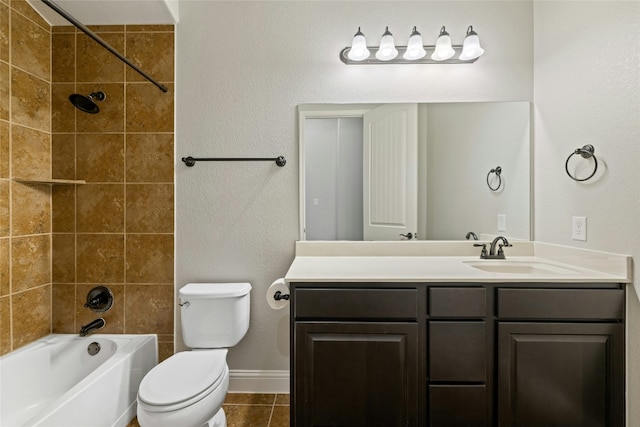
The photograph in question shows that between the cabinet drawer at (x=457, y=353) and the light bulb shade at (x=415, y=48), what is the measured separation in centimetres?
147

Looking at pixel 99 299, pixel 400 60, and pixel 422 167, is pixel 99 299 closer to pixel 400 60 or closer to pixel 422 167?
pixel 422 167

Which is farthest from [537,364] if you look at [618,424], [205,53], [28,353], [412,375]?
[28,353]

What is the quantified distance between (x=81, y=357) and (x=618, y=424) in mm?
2725

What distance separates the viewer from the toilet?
1364 mm

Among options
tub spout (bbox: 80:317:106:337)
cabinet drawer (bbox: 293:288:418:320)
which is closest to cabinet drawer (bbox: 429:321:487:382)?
cabinet drawer (bbox: 293:288:418:320)

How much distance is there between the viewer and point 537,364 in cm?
143

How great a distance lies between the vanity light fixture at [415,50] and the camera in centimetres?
192

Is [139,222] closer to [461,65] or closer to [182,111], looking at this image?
[182,111]

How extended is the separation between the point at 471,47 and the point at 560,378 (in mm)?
1719

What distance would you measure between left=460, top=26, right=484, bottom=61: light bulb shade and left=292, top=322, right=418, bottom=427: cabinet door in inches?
60.7

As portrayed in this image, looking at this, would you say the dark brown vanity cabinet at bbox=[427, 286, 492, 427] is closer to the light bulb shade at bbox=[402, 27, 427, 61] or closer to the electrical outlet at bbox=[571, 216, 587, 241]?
the electrical outlet at bbox=[571, 216, 587, 241]

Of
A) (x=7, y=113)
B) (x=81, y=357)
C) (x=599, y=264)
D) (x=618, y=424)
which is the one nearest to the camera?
(x=618, y=424)

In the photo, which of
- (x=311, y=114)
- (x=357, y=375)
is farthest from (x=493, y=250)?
(x=311, y=114)

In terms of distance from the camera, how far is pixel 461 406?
4.68ft
